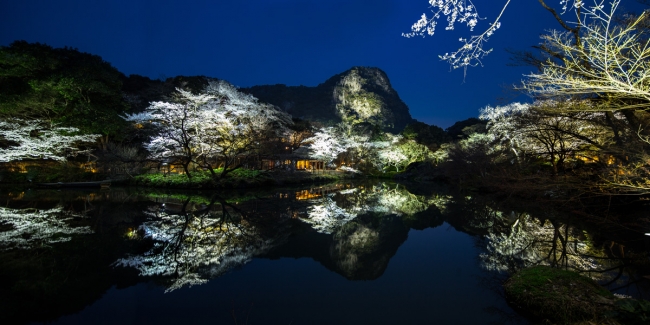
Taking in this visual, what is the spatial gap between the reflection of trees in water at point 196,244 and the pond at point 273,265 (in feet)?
0.12

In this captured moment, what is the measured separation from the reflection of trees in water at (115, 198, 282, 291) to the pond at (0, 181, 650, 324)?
4 cm

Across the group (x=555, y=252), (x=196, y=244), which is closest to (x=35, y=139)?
(x=196, y=244)

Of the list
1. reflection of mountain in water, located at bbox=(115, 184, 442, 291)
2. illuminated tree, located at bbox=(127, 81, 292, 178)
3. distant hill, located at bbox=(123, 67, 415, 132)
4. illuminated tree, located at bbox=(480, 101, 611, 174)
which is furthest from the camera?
distant hill, located at bbox=(123, 67, 415, 132)

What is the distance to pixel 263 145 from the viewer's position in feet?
68.5

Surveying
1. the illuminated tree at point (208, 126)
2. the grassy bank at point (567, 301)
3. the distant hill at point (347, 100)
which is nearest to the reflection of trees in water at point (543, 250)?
the grassy bank at point (567, 301)

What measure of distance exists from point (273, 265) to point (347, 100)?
5791cm

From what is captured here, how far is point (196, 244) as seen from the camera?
243 inches

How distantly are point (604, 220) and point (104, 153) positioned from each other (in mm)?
28179

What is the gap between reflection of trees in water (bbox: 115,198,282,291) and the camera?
190 inches

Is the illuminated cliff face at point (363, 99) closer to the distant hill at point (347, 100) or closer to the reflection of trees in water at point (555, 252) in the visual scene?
the distant hill at point (347, 100)

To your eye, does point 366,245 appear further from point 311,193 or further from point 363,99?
point 363,99

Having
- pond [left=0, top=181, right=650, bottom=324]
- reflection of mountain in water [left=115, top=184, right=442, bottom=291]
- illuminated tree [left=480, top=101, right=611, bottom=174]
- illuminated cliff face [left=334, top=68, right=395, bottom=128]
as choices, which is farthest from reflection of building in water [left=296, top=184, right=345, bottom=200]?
illuminated cliff face [left=334, top=68, right=395, bottom=128]

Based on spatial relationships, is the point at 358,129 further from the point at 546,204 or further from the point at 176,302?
the point at 176,302

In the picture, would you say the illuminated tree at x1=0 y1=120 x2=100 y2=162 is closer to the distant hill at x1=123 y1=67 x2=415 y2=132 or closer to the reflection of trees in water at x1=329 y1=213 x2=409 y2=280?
the reflection of trees in water at x1=329 y1=213 x2=409 y2=280
